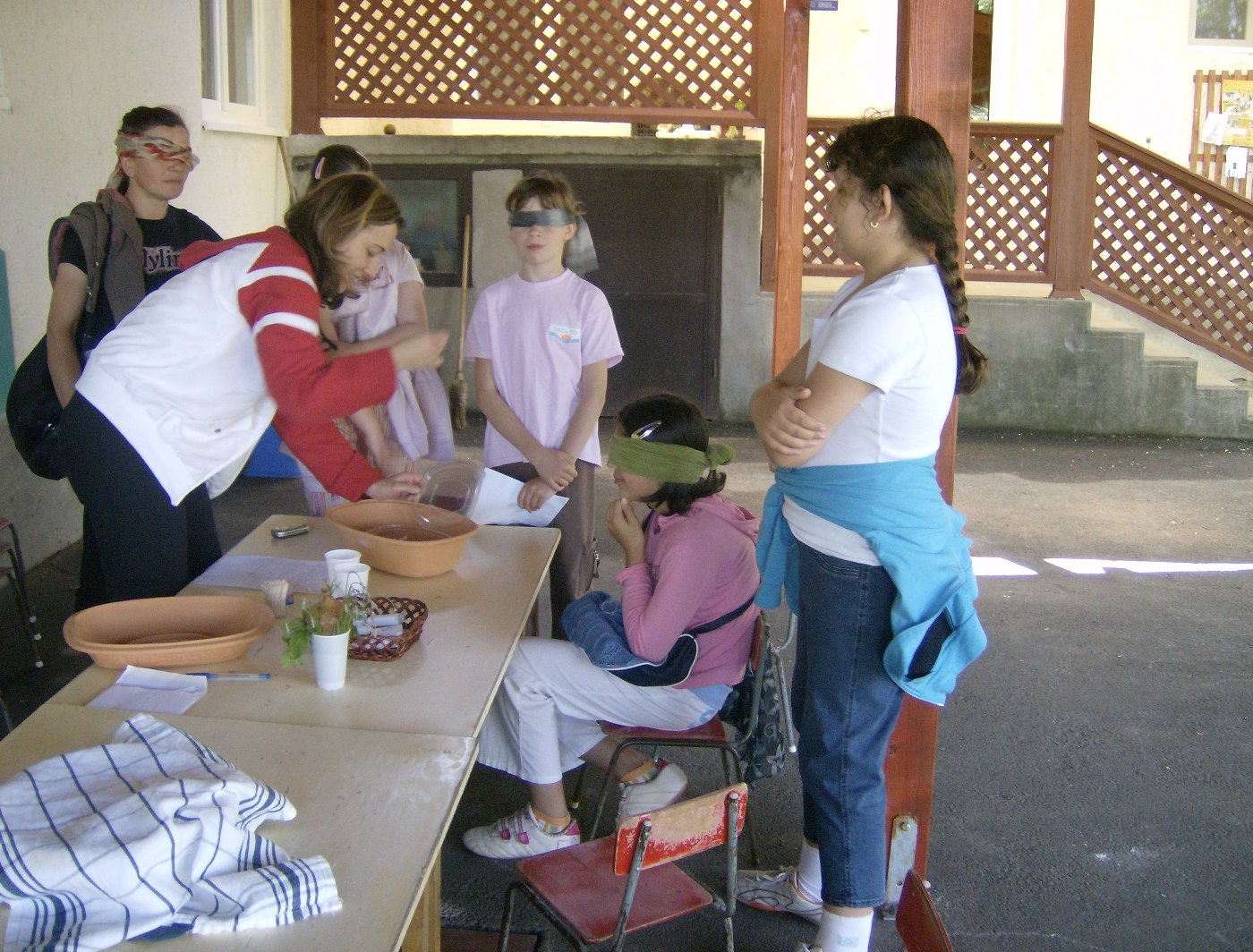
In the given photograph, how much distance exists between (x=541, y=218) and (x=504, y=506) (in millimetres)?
850

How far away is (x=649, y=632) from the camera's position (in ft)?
8.79

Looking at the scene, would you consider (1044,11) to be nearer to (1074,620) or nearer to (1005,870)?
(1074,620)

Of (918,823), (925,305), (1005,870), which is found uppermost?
(925,305)

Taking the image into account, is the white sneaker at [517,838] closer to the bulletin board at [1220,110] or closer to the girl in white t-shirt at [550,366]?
the girl in white t-shirt at [550,366]

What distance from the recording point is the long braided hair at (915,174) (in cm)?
217

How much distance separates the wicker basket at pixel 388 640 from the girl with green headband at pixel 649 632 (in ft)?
1.52

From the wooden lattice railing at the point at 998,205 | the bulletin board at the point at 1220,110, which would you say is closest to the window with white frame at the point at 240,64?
the wooden lattice railing at the point at 998,205

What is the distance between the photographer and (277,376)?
2436 mm

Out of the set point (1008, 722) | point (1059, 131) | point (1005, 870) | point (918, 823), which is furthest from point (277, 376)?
point (1059, 131)

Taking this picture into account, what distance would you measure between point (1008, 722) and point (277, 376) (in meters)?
2.70

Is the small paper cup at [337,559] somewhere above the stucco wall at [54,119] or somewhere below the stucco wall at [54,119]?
below

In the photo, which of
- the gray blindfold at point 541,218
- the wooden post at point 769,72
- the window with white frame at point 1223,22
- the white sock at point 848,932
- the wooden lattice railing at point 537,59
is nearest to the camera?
the white sock at point 848,932

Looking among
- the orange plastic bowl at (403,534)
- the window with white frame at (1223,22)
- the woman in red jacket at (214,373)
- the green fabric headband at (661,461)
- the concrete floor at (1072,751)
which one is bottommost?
the concrete floor at (1072,751)

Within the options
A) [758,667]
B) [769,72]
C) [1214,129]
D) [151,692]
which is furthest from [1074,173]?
[151,692]
